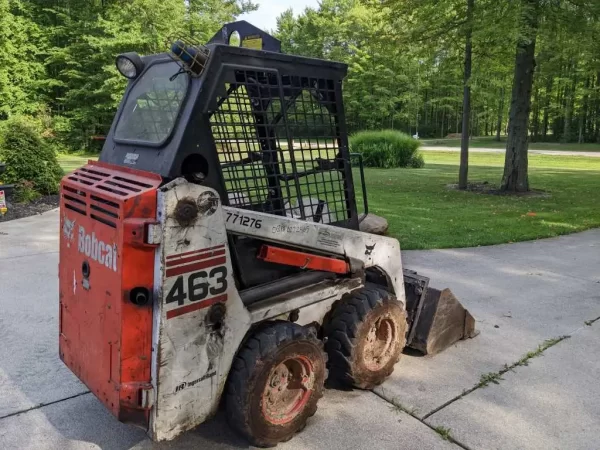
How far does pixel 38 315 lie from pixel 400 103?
1836 inches

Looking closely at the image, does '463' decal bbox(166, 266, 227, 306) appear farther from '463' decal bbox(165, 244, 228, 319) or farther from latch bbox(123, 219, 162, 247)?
latch bbox(123, 219, 162, 247)

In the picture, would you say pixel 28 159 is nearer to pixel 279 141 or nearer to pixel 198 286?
pixel 279 141

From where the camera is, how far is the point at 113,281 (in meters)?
2.29

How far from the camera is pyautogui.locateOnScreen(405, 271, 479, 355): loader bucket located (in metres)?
3.86

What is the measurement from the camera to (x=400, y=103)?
47.8 metres

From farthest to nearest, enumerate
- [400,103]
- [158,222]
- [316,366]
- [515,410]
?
[400,103] < [515,410] < [316,366] < [158,222]

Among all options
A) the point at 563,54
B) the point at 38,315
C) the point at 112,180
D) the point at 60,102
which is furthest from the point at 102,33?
the point at 112,180

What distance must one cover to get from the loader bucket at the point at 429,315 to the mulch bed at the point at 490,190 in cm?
938

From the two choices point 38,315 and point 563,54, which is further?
point 563,54

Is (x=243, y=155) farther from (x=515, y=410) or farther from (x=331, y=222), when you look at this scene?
(x=515, y=410)

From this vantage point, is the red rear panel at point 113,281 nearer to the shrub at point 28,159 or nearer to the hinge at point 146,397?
the hinge at point 146,397

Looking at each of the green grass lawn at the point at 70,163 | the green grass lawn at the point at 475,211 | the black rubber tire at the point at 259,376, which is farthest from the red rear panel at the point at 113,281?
the green grass lawn at the point at 70,163

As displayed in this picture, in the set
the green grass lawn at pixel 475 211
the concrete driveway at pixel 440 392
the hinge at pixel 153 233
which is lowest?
the concrete driveway at pixel 440 392

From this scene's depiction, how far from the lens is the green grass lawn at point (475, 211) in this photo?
7973mm
